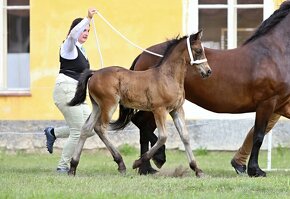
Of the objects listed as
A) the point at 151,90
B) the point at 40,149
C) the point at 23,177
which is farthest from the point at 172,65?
the point at 40,149

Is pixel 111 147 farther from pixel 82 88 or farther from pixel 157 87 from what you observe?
pixel 157 87

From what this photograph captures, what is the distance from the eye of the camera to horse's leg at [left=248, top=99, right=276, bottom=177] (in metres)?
12.5

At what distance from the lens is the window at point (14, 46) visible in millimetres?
18844

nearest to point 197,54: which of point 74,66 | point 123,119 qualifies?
point 123,119

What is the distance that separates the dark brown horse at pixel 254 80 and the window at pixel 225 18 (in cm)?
518

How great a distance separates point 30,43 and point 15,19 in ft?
2.05

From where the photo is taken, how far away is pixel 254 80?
1252cm

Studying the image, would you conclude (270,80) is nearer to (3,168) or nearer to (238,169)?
(238,169)

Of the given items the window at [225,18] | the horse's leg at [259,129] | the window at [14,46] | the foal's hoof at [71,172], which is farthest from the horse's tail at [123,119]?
the window at [14,46]

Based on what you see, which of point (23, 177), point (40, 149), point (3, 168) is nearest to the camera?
point (23, 177)

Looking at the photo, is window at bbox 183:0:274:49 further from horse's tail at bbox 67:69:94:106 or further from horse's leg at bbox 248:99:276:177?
horse's tail at bbox 67:69:94:106

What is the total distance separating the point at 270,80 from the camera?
12.4 meters

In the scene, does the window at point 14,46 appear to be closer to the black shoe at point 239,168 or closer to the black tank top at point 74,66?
the black tank top at point 74,66

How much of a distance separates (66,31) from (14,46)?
121cm
